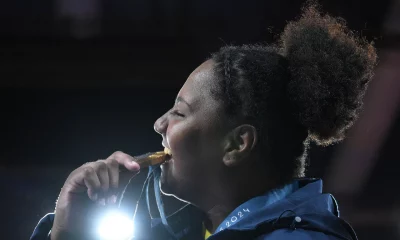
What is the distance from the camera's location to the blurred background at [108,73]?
2.98 meters

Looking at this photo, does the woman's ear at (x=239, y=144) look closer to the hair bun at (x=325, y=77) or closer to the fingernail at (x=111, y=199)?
the hair bun at (x=325, y=77)

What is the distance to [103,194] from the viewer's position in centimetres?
153

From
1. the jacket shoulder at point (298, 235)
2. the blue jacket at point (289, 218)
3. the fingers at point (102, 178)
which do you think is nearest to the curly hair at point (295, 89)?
the blue jacket at point (289, 218)

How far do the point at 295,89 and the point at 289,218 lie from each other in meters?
0.43

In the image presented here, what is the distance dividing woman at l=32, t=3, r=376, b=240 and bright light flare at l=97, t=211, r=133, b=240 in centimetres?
11

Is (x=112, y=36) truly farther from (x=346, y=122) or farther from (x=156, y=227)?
(x=346, y=122)

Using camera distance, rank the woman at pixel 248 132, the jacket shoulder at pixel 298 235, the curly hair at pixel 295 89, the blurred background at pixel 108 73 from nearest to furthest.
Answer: the jacket shoulder at pixel 298 235 < the woman at pixel 248 132 < the curly hair at pixel 295 89 < the blurred background at pixel 108 73

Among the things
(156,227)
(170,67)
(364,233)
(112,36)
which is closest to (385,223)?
(364,233)

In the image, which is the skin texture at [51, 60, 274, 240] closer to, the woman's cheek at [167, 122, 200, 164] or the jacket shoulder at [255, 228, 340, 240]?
the woman's cheek at [167, 122, 200, 164]

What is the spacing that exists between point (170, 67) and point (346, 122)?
1597mm

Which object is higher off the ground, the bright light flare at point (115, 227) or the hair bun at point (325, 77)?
the hair bun at point (325, 77)

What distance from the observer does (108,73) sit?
10.7 feet

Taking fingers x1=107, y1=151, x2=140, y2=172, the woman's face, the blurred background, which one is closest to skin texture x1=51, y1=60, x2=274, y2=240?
the woman's face

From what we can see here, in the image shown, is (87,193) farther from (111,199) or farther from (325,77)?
(325,77)
